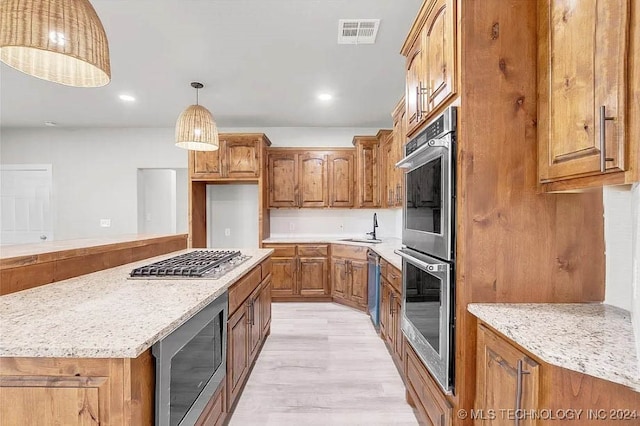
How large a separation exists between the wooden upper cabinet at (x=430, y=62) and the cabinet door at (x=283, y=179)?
9.81 feet

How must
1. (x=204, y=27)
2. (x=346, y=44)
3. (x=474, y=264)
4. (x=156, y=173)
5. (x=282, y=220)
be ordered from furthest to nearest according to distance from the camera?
1. (x=156, y=173)
2. (x=282, y=220)
3. (x=346, y=44)
4. (x=204, y=27)
5. (x=474, y=264)

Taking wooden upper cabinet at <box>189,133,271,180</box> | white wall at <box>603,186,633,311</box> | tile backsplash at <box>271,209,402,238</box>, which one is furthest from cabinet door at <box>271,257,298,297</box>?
white wall at <box>603,186,633,311</box>

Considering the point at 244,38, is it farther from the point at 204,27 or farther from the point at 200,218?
the point at 200,218

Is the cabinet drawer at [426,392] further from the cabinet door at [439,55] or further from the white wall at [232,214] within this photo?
the white wall at [232,214]

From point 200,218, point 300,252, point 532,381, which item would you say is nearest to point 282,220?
point 300,252

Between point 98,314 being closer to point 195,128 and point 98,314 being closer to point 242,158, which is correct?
point 195,128

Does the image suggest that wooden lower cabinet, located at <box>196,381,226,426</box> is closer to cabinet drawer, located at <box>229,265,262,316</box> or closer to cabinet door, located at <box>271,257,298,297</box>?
cabinet drawer, located at <box>229,265,262,316</box>

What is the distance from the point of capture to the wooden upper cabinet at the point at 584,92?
0.97 meters

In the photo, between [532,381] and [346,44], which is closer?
[532,381]

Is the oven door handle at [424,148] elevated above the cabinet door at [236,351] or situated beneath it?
elevated above

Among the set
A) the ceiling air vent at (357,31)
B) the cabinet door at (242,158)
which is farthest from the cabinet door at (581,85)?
the cabinet door at (242,158)

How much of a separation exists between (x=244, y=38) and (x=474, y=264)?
2449 millimetres

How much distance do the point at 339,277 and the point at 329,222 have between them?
1.08 meters

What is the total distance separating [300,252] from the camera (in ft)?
15.1
